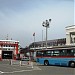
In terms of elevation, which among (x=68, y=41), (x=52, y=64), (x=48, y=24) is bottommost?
(x=52, y=64)

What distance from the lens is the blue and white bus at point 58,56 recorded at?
38.3 m

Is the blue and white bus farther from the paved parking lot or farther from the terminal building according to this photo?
the terminal building

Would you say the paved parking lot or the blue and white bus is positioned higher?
the blue and white bus

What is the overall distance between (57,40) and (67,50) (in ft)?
176

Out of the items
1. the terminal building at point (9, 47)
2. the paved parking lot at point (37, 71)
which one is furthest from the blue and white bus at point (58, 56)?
the terminal building at point (9, 47)

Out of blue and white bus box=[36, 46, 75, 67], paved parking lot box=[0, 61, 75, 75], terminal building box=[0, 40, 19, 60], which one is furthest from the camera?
terminal building box=[0, 40, 19, 60]

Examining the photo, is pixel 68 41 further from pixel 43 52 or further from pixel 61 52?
pixel 61 52

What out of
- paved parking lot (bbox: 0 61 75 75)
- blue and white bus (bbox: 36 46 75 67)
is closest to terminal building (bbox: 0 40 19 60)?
blue and white bus (bbox: 36 46 75 67)

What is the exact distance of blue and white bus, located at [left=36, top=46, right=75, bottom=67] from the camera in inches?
1509

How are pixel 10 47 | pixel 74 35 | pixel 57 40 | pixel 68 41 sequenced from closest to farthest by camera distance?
pixel 68 41
pixel 74 35
pixel 57 40
pixel 10 47

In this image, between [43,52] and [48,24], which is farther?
[48,24]

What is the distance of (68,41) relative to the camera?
58.1 metres

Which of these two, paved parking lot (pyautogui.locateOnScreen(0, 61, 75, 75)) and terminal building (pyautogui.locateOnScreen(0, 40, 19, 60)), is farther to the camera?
terminal building (pyautogui.locateOnScreen(0, 40, 19, 60))

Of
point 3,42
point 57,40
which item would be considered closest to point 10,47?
point 3,42
